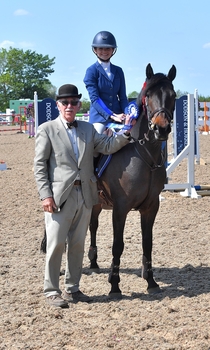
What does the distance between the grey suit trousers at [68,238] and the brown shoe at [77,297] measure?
4 centimetres

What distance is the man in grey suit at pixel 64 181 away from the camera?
4.78 meters

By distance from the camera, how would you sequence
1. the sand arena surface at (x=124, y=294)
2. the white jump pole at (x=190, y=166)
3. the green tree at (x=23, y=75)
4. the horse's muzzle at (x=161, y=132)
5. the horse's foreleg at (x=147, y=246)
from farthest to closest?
the green tree at (x=23, y=75), the white jump pole at (x=190, y=166), the horse's foreleg at (x=147, y=246), the horse's muzzle at (x=161, y=132), the sand arena surface at (x=124, y=294)

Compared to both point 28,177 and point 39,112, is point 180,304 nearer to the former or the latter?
point 39,112

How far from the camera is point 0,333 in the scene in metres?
4.21

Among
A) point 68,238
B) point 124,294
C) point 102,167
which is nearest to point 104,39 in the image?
point 102,167

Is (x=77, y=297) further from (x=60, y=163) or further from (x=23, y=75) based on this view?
(x=23, y=75)

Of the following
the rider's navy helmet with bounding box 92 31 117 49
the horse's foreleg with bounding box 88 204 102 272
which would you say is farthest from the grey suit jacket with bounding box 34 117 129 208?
the horse's foreleg with bounding box 88 204 102 272

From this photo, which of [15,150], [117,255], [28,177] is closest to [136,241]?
[117,255]

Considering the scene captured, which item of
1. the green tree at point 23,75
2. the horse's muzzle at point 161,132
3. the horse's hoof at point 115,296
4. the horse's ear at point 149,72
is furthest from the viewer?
the green tree at point 23,75

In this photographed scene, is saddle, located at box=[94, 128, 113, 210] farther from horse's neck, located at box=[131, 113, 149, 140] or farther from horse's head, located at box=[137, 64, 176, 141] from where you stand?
horse's head, located at box=[137, 64, 176, 141]

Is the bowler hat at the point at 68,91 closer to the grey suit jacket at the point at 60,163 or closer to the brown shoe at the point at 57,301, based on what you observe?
the grey suit jacket at the point at 60,163

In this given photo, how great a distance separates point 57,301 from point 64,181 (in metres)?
1.08

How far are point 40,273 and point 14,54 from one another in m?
90.5

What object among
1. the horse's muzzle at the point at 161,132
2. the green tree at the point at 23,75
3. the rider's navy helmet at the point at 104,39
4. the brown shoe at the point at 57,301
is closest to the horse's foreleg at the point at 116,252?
the brown shoe at the point at 57,301
